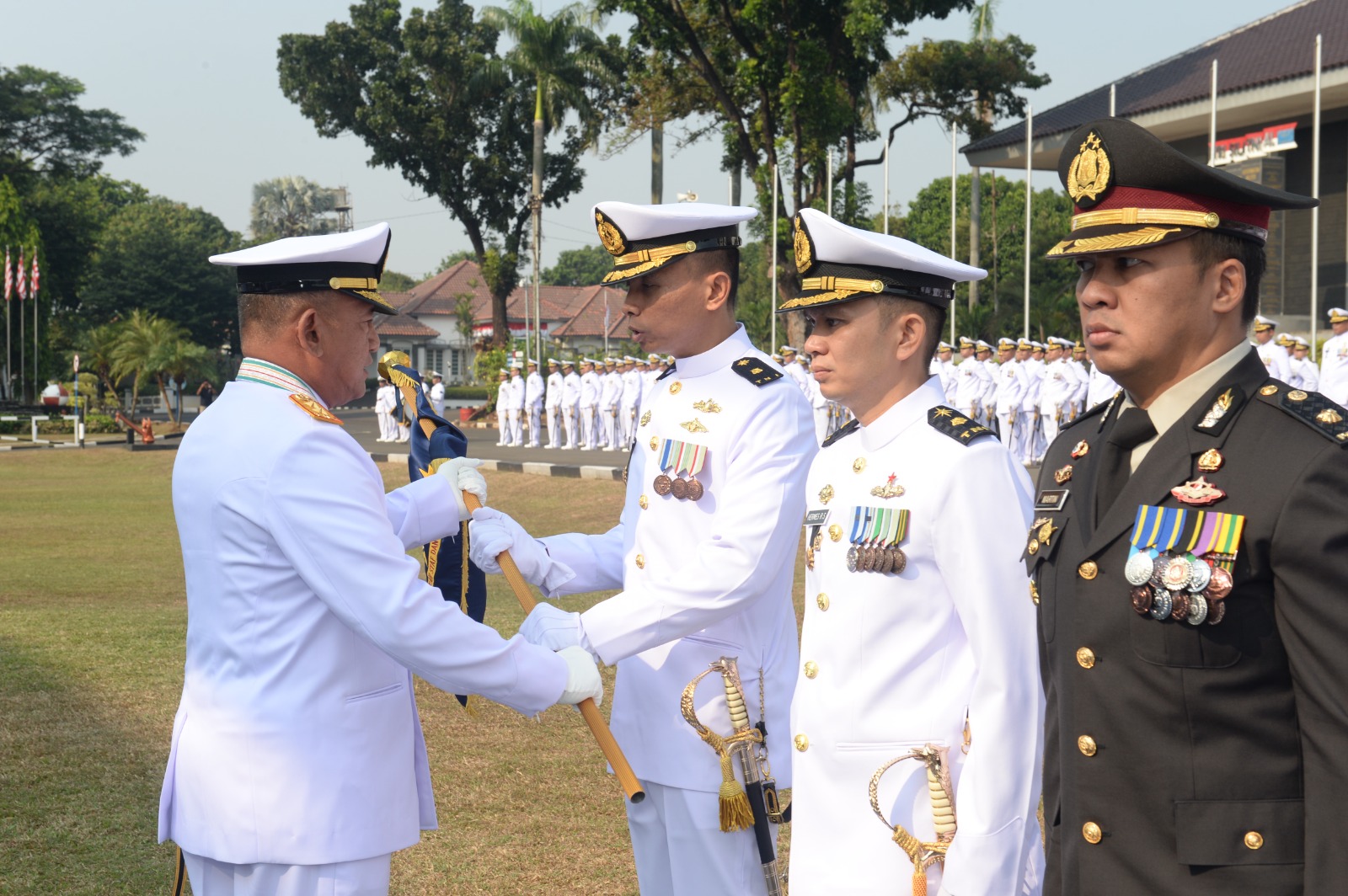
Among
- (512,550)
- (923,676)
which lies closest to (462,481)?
(512,550)

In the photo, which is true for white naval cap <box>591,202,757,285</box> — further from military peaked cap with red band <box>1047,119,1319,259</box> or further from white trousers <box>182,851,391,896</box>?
white trousers <box>182,851,391,896</box>

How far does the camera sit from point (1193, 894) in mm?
1884

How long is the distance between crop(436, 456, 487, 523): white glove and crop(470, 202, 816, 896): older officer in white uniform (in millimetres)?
71

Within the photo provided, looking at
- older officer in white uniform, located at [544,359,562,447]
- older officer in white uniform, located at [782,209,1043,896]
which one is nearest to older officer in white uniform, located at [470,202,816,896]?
older officer in white uniform, located at [782,209,1043,896]

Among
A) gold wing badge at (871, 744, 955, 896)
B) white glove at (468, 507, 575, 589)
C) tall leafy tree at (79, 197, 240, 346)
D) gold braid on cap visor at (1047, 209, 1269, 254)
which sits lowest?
gold wing badge at (871, 744, 955, 896)

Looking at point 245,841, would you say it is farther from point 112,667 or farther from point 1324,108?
point 1324,108

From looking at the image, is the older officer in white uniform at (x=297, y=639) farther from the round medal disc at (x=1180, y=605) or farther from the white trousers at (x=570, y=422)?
the white trousers at (x=570, y=422)

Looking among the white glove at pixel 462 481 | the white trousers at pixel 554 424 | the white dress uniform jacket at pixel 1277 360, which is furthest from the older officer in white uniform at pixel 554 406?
the white glove at pixel 462 481

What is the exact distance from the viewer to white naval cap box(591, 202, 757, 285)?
3.39 m

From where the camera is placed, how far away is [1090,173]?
2174 millimetres

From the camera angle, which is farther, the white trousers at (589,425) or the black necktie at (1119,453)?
the white trousers at (589,425)

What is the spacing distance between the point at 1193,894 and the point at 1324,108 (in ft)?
106

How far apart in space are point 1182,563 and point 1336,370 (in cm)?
1824

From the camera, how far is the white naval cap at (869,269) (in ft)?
9.23
